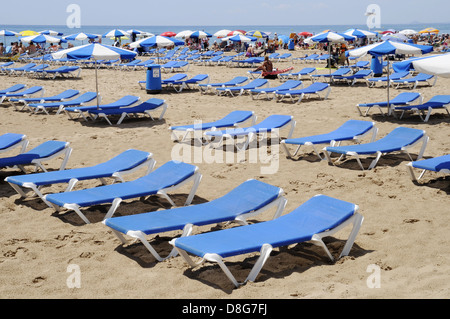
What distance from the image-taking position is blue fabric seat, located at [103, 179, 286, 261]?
4.50m

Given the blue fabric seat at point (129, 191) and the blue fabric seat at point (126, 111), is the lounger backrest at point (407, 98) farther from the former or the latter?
the blue fabric seat at point (129, 191)

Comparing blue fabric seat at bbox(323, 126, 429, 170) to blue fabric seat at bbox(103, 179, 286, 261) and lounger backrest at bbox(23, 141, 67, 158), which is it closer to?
blue fabric seat at bbox(103, 179, 286, 261)

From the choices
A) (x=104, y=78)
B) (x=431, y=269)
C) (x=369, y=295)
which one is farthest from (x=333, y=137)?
(x=104, y=78)

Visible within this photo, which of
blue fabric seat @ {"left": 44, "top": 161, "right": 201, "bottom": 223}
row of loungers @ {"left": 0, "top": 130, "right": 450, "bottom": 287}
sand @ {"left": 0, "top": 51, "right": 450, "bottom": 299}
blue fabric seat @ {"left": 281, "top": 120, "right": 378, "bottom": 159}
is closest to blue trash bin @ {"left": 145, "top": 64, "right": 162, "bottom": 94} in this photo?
sand @ {"left": 0, "top": 51, "right": 450, "bottom": 299}

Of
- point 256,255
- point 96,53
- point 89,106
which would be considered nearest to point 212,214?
point 256,255

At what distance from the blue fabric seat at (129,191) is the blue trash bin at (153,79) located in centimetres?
892

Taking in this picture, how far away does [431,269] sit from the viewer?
408cm

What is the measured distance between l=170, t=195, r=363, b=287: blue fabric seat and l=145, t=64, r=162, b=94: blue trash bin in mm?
10533

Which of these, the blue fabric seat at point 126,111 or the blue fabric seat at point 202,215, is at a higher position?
the blue fabric seat at point 126,111

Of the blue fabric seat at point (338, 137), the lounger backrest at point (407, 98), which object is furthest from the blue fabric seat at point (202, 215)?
the lounger backrest at point (407, 98)

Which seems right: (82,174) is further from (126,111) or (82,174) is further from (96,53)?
(96,53)

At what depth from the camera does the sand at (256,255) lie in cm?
390

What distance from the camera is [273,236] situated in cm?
425
